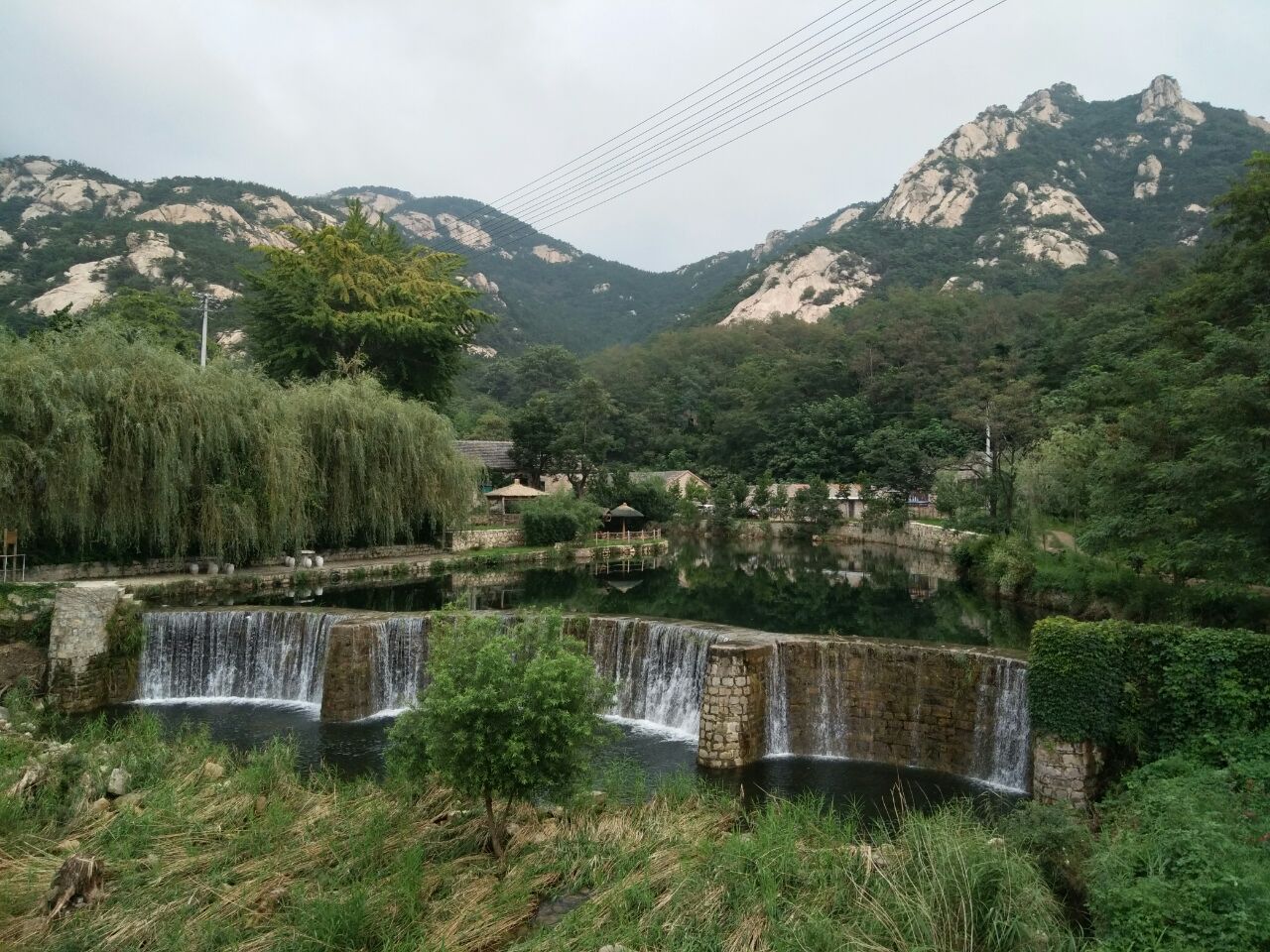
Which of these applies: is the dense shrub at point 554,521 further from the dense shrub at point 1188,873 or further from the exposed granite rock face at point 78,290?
the exposed granite rock face at point 78,290

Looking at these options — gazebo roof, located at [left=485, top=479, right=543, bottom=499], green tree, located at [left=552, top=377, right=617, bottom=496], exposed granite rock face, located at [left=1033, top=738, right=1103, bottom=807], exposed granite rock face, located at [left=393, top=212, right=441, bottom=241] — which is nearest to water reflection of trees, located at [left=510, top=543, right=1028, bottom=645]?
exposed granite rock face, located at [left=1033, top=738, right=1103, bottom=807]

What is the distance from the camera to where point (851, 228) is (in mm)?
113375

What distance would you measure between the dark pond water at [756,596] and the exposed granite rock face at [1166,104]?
353 feet

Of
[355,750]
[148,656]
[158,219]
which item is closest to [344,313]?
[148,656]

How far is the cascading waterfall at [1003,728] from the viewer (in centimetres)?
982

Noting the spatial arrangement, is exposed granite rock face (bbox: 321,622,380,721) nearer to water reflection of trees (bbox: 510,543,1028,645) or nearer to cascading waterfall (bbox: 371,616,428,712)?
cascading waterfall (bbox: 371,616,428,712)

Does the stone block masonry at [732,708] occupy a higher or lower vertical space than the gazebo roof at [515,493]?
lower

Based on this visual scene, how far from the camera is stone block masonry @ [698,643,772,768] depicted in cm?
1032

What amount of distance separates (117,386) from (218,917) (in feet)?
49.5

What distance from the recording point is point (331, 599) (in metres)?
19.2

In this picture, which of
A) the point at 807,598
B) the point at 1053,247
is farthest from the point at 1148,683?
the point at 1053,247

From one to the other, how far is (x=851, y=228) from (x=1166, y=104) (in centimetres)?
4466

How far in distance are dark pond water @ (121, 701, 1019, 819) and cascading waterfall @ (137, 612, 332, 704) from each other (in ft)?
2.14

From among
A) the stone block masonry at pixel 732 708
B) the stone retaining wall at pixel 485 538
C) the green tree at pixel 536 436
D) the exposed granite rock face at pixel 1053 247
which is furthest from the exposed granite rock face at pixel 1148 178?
the stone block masonry at pixel 732 708
